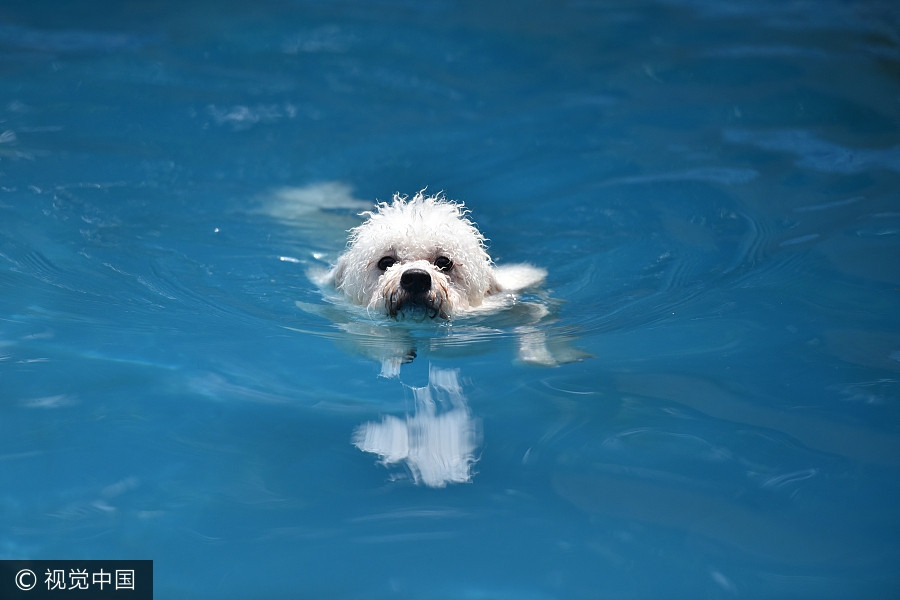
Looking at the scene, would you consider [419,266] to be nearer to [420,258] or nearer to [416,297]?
[416,297]

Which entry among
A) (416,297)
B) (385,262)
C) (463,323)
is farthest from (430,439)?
(385,262)

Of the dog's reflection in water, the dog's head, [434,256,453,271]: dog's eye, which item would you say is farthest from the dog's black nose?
the dog's reflection in water

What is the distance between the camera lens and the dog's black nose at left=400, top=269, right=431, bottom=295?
16.0ft

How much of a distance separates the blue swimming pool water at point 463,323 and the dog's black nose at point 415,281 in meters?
0.31

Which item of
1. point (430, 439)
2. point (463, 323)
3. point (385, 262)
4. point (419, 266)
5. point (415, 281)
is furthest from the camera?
point (385, 262)

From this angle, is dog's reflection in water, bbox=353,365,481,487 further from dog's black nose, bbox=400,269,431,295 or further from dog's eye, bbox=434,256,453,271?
dog's eye, bbox=434,256,453,271

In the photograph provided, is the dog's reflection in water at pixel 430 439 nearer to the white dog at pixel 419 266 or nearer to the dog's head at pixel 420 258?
the white dog at pixel 419 266

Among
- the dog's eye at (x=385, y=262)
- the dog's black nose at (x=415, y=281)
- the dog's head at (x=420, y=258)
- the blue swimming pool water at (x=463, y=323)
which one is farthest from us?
the dog's eye at (x=385, y=262)

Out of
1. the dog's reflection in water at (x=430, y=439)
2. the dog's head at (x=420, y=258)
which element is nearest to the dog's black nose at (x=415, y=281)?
the dog's head at (x=420, y=258)

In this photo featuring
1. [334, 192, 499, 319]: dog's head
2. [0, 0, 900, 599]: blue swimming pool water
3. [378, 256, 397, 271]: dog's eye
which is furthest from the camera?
[378, 256, 397, 271]: dog's eye

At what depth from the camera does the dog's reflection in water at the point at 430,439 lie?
12.0 ft

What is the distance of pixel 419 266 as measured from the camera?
198 inches

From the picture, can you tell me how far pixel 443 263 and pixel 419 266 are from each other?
44 centimetres

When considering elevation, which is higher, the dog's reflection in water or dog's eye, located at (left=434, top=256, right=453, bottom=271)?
dog's eye, located at (left=434, top=256, right=453, bottom=271)
